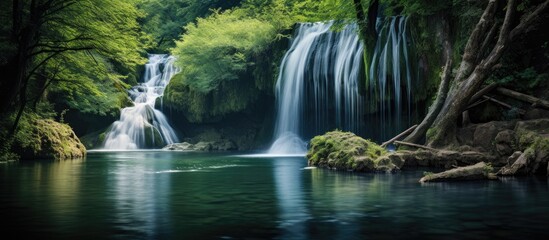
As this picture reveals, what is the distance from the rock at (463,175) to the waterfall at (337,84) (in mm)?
13436

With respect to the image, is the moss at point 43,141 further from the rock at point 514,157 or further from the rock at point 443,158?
the rock at point 514,157

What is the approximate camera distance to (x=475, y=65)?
69.9ft

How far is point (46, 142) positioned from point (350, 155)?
51.6 feet

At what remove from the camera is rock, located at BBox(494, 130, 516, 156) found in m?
17.6

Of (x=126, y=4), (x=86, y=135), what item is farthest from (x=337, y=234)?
(x=86, y=135)

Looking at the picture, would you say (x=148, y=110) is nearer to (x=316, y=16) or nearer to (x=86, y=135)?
(x=86, y=135)

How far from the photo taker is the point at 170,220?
8.29 m

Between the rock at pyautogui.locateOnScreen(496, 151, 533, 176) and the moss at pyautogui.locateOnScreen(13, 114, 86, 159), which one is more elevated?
the moss at pyautogui.locateOnScreen(13, 114, 86, 159)

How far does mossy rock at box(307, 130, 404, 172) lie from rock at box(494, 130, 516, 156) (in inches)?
114

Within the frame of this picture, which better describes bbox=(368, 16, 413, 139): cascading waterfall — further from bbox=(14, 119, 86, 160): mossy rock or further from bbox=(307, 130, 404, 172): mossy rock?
bbox=(14, 119, 86, 160): mossy rock

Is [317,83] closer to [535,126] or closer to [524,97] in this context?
[524,97]

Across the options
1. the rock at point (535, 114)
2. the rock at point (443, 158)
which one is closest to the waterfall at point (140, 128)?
the rock at point (443, 158)

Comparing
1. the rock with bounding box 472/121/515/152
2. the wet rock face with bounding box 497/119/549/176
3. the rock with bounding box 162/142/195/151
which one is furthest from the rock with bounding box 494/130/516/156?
the rock with bounding box 162/142/195/151

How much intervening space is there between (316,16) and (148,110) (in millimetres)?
13801
